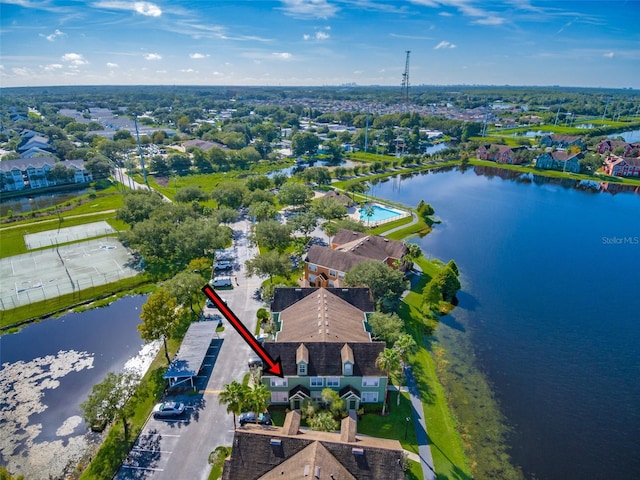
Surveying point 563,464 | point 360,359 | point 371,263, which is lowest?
point 563,464

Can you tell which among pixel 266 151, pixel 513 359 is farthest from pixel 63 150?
pixel 513 359

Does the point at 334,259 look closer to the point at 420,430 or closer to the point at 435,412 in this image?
the point at 435,412

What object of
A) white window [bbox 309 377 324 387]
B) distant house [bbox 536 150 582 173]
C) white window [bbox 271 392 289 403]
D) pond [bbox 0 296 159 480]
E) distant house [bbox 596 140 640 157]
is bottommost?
pond [bbox 0 296 159 480]

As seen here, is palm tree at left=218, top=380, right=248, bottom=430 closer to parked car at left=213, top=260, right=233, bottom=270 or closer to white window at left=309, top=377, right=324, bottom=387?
white window at left=309, top=377, right=324, bottom=387

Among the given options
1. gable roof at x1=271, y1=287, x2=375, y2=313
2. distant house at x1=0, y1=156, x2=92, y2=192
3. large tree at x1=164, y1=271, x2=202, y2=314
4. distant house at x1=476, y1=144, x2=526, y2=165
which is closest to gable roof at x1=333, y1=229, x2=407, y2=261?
gable roof at x1=271, y1=287, x2=375, y2=313

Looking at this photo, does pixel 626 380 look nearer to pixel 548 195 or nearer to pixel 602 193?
pixel 548 195
